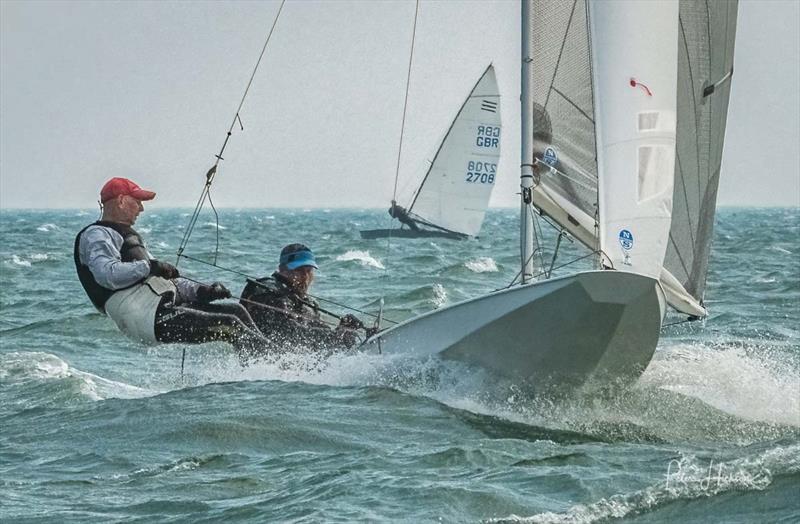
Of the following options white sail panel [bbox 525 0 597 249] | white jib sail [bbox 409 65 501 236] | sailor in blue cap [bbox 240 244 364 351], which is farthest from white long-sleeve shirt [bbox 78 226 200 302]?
white jib sail [bbox 409 65 501 236]

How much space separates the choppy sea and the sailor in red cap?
52cm

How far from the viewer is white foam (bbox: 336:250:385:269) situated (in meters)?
31.7

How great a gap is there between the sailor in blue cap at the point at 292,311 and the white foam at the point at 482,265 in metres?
18.3

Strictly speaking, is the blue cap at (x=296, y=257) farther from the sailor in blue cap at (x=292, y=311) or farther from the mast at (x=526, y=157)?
the mast at (x=526, y=157)

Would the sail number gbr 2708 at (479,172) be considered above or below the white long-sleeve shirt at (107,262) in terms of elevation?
above

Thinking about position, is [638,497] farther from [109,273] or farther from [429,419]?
[109,273]

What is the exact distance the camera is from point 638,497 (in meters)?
6.99

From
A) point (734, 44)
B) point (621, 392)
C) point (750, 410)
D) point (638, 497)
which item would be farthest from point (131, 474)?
point (734, 44)

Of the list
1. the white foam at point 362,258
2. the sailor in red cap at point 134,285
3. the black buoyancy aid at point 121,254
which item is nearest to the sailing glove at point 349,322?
the sailor in red cap at point 134,285

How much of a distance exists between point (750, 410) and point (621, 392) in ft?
3.36

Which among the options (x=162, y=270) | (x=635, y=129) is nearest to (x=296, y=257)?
(x=162, y=270)

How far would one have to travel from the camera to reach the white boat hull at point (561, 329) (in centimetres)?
875

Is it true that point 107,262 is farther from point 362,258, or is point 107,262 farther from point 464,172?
point 362,258

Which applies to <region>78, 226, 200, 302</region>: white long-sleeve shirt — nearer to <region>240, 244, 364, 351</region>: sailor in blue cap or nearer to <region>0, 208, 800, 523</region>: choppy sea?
<region>0, 208, 800, 523</region>: choppy sea
